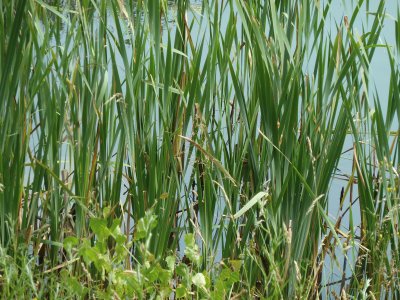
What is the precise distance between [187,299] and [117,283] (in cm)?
18

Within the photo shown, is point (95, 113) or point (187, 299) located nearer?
point (187, 299)

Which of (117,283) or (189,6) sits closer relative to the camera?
(117,283)

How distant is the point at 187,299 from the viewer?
5.64 feet

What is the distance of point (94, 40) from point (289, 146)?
0.61 m

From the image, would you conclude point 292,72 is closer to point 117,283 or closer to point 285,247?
point 285,247

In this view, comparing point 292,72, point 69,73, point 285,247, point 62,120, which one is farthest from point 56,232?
point 292,72

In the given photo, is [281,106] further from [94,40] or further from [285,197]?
[94,40]

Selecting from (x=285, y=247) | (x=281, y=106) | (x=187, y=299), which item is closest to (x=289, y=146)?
(x=281, y=106)

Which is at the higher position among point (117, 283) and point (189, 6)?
point (189, 6)

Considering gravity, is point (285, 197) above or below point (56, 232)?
above

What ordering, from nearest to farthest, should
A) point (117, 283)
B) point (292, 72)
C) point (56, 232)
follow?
point (117, 283) → point (292, 72) → point (56, 232)

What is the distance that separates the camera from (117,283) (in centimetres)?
165

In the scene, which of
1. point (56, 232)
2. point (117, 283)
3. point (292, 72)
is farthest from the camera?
point (56, 232)

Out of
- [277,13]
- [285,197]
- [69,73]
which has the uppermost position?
[277,13]
